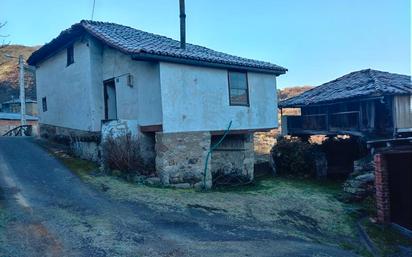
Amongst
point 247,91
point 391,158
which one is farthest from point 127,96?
point 391,158

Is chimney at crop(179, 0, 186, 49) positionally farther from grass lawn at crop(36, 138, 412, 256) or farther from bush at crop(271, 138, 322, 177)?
bush at crop(271, 138, 322, 177)

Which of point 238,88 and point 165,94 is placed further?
point 238,88

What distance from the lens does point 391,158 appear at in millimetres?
10852

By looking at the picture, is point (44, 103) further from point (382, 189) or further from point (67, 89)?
point (382, 189)

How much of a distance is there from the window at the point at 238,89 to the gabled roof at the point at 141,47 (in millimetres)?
486

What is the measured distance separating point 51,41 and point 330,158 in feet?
51.8

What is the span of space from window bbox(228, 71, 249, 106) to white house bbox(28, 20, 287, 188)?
0.14ft

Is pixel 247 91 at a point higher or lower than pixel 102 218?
higher

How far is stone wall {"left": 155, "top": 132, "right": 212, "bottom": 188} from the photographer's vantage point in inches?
487

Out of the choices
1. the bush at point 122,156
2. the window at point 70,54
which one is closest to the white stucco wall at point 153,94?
the window at point 70,54

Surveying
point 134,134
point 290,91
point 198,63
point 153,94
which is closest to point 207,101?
point 198,63

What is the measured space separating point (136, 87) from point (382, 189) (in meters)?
9.16

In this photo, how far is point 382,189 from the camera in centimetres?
1068

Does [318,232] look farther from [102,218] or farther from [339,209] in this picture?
[102,218]
